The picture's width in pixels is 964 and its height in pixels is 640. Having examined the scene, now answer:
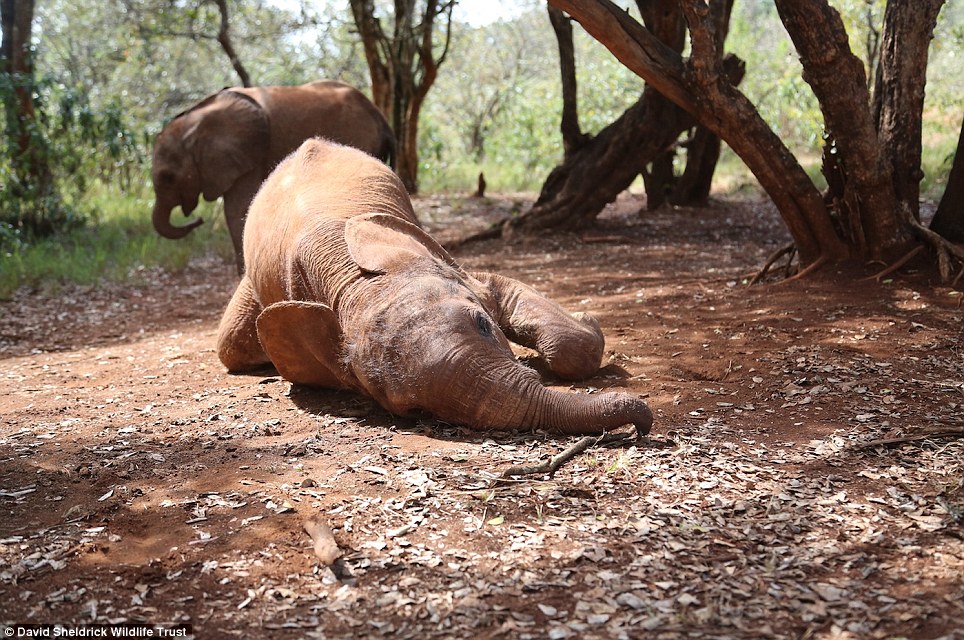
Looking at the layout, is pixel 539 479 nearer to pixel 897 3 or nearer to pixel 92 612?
pixel 92 612

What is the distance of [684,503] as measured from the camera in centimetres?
363

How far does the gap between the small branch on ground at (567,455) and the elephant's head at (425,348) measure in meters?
0.06

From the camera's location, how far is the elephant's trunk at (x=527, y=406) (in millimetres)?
4266

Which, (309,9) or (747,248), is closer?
(747,248)

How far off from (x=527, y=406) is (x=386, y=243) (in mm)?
1256

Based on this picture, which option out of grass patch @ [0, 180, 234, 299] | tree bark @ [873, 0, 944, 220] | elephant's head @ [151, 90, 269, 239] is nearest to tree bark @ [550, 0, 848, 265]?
tree bark @ [873, 0, 944, 220]

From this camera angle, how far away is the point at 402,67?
15.0 meters

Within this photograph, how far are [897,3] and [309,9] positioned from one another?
45.0ft

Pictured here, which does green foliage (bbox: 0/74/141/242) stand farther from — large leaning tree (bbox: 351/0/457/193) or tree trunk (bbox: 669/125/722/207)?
tree trunk (bbox: 669/125/722/207)

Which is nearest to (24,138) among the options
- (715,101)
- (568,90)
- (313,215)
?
(568,90)

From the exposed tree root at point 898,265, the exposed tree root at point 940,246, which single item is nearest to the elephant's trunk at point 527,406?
the exposed tree root at point 898,265

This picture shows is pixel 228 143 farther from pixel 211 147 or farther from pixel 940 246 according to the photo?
pixel 940 246

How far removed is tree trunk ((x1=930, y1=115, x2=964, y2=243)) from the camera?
6832 millimetres

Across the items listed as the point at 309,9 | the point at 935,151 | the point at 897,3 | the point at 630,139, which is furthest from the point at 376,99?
the point at 897,3
